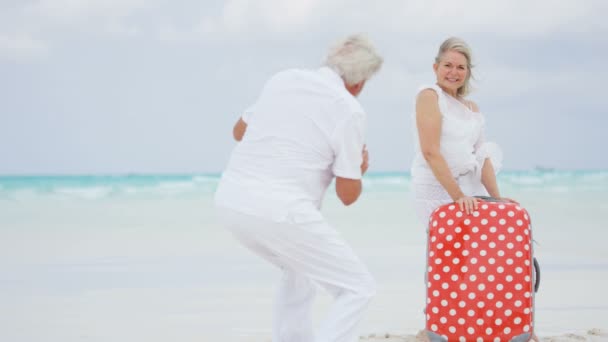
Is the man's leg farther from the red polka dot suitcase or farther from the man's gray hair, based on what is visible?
the man's gray hair

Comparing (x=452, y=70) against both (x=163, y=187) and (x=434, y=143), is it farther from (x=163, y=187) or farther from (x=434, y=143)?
(x=163, y=187)

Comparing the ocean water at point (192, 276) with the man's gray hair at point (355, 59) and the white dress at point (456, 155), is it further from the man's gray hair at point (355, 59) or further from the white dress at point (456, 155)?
the man's gray hair at point (355, 59)

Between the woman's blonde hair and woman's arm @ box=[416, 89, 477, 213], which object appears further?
the woman's blonde hair

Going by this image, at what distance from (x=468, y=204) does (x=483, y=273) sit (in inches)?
11.6

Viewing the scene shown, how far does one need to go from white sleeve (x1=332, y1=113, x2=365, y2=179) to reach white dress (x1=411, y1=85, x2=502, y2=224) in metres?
0.93

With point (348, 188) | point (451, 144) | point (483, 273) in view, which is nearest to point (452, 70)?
point (451, 144)

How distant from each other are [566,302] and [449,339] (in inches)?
82.3

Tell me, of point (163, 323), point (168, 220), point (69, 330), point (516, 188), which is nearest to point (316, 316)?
point (163, 323)

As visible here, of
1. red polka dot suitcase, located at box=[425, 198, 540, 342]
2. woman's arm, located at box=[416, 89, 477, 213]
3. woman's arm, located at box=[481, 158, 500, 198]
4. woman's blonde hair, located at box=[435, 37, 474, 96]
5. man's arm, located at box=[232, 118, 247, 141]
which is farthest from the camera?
woman's arm, located at box=[481, 158, 500, 198]

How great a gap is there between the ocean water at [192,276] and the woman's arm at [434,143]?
1.16 meters

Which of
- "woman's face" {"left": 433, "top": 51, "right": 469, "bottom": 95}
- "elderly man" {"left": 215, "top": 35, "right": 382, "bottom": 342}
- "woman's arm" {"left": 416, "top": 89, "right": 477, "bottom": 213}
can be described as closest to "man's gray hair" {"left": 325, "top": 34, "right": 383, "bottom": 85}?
"elderly man" {"left": 215, "top": 35, "right": 382, "bottom": 342}

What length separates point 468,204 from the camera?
3.92 meters

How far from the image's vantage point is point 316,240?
128 inches

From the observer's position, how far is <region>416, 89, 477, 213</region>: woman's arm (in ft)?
13.1
